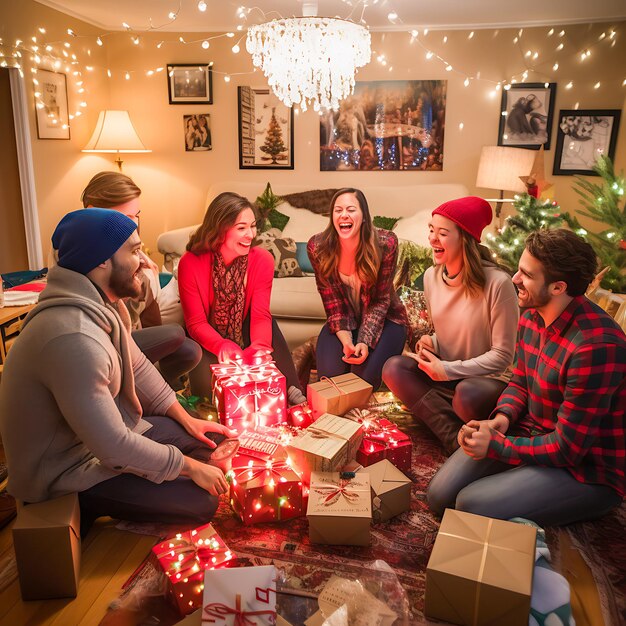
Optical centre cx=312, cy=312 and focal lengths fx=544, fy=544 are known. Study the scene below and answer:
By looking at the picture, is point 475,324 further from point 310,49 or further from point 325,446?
point 310,49

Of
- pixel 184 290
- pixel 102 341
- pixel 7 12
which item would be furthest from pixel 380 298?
pixel 7 12

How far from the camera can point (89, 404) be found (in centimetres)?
141

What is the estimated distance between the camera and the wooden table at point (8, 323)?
2.35 metres

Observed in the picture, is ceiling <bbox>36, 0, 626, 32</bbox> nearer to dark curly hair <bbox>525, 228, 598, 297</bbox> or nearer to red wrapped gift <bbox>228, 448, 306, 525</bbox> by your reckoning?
dark curly hair <bbox>525, 228, 598, 297</bbox>

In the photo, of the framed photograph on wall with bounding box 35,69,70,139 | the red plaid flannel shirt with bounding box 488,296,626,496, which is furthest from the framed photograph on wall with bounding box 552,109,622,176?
the framed photograph on wall with bounding box 35,69,70,139

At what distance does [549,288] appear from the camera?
1689 mm

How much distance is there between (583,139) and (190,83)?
11.0 ft

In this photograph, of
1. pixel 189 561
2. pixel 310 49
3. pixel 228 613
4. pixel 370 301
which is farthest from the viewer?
pixel 310 49

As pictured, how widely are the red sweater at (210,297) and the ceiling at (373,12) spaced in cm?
221

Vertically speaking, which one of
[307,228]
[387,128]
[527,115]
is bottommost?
[307,228]

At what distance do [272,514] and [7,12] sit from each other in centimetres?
364

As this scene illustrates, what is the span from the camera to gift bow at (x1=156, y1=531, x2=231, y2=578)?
145 cm

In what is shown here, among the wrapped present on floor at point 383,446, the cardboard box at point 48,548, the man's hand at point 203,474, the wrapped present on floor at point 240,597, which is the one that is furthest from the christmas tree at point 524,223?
the cardboard box at point 48,548

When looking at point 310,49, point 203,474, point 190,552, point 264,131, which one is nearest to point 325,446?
point 203,474
